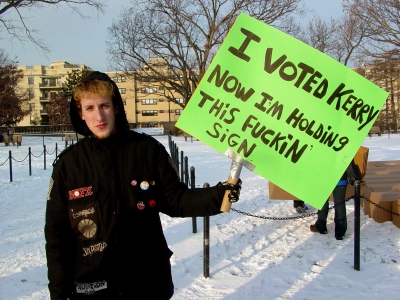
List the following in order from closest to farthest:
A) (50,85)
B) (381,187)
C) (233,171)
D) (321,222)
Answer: (233,171) < (321,222) < (381,187) < (50,85)

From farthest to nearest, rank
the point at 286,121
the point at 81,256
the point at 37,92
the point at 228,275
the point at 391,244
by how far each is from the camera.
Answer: the point at 37,92 → the point at 391,244 → the point at 228,275 → the point at 286,121 → the point at 81,256

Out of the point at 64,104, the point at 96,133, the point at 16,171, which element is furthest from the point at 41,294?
the point at 64,104

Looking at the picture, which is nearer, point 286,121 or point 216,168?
point 286,121

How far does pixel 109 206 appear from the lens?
2.06 m

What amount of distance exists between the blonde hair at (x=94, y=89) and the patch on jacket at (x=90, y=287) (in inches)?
39.8

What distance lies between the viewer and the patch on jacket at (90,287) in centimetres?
203

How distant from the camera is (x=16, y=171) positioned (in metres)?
14.6

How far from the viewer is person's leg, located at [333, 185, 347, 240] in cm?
566

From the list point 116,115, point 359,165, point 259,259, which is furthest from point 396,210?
point 116,115

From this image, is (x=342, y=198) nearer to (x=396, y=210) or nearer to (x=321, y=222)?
(x=321, y=222)

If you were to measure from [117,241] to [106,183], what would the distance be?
32 cm

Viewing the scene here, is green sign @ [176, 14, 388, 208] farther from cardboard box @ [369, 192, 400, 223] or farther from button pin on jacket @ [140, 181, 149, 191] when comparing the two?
cardboard box @ [369, 192, 400, 223]

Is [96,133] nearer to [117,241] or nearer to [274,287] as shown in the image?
[117,241]

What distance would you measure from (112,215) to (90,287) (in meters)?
0.40
